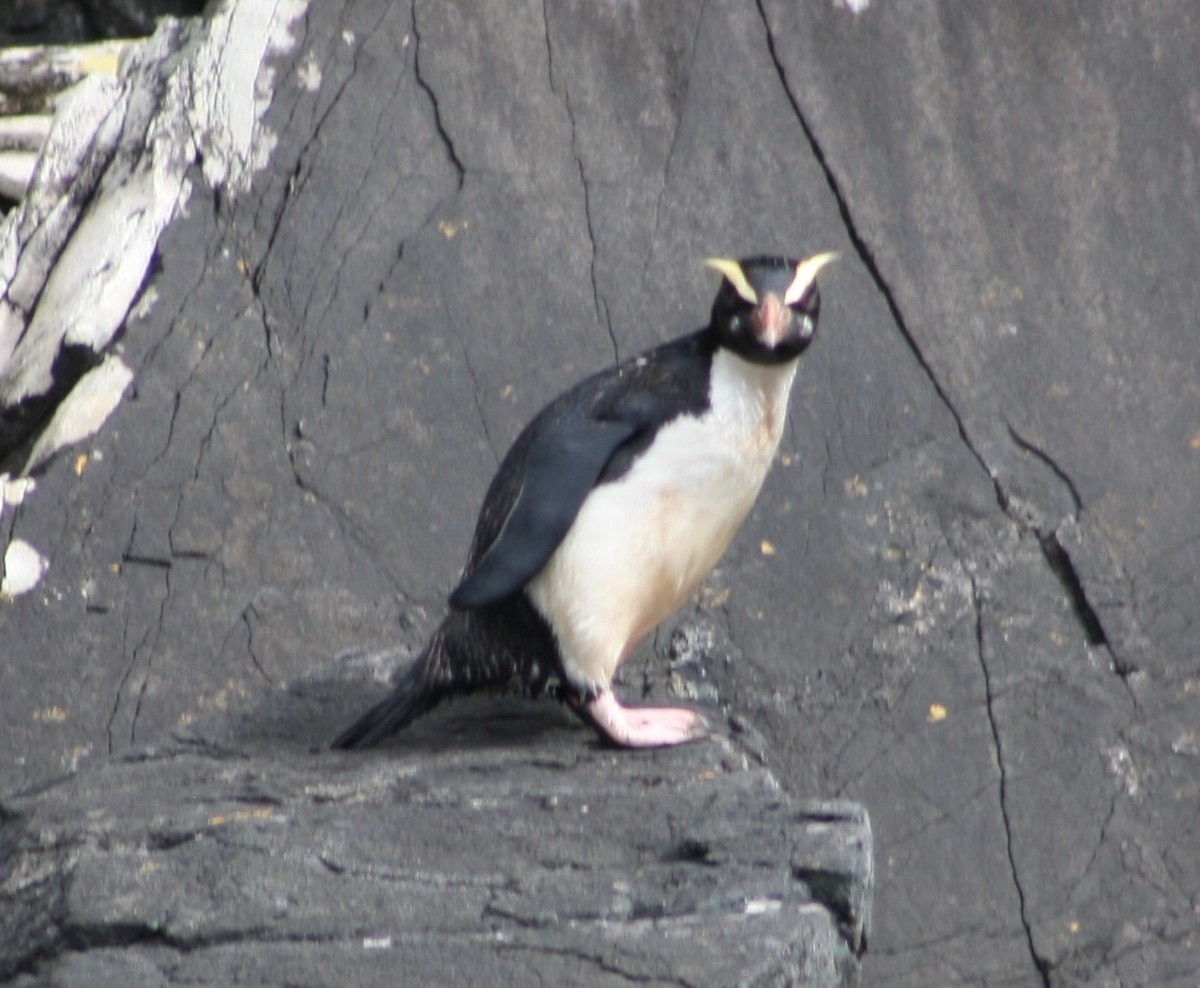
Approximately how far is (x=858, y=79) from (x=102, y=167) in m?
1.66

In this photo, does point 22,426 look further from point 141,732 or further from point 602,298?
point 602,298

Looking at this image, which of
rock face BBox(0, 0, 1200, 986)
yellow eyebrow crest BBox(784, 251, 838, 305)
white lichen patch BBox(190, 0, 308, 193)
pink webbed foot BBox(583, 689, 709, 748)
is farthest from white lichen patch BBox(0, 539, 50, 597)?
yellow eyebrow crest BBox(784, 251, 838, 305)

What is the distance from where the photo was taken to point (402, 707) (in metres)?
3.35

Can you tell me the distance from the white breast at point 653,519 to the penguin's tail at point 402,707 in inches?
8.3

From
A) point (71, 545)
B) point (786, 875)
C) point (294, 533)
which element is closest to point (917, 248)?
point (294, 533)

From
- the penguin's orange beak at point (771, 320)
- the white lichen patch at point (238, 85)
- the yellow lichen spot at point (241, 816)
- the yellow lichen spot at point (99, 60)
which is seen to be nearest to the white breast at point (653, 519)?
the penguin's orange beak at point (771, 320)

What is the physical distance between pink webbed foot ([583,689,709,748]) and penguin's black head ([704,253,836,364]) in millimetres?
547

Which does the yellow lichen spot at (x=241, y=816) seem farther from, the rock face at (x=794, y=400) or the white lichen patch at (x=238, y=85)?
the white lichen patch at (x=238, y=85)

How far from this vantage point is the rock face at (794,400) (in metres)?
4.12

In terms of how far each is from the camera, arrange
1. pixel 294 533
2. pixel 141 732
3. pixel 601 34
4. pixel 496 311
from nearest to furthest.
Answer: pixel 141 732, pixel 294 533, pixel 496 311, pixel 601 34

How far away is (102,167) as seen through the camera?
15.8ft

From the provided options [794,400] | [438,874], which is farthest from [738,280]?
[794,400]

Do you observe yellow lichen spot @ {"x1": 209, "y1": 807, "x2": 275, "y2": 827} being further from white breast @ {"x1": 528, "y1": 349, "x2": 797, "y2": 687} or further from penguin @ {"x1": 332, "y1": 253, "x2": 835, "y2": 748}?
white breast @ {"x1": 528, "y1": 349, "x2": 797, "y2": 687}

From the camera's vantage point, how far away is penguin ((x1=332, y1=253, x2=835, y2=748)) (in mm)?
3211
